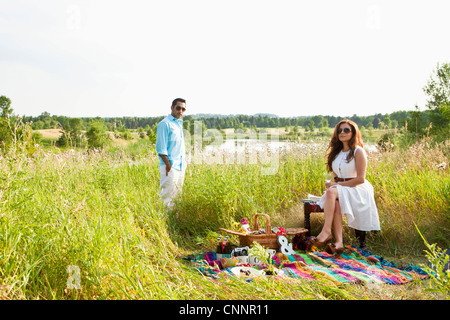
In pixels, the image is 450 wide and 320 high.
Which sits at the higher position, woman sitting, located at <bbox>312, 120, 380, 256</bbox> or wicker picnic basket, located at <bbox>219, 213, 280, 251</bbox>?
woman sitting, located at <bbox>312, 120, 380, 256</bbox>

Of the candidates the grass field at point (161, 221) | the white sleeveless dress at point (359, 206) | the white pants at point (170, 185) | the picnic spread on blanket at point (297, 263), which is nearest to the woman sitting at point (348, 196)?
the white sleeveless dress at point (359, 206)

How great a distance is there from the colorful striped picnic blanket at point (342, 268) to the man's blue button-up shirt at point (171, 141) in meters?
1.59

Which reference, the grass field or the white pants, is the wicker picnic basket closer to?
the grass field

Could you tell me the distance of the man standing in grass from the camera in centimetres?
471

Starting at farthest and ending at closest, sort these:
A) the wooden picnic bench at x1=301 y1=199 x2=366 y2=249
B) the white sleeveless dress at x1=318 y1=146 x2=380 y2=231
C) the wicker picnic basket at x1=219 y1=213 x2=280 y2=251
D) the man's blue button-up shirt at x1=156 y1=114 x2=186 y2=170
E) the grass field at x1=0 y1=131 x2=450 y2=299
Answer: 1. the man's blue button-up shirt at x1=156 y1=114 x2=186 y2=170
2. the wooden picnic bench at x1=301 y1=199 x2=366 y2=249
3. the white sleeveless dress at x1=318 y1=146 x2=380 y2=231
4. the wicker picnic basket at x1=219 y1=213 x2=280 y2=251
5. the grass field at x1=0 y1=131 x2=450 y2=299

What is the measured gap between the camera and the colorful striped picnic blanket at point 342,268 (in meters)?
3.03

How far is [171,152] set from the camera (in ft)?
15.7

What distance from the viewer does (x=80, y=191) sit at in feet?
11.1

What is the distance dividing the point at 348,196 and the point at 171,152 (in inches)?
91.2

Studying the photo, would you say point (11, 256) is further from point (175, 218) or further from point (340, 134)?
point (340, 134)

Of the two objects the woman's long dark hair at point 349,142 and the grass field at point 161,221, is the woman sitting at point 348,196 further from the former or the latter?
the grass field at point 161,221

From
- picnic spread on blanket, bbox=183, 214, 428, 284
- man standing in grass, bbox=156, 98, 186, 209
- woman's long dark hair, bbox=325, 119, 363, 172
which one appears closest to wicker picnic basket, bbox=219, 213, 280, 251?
picnic spread on blanket, bbox=183, 214, 428, 284

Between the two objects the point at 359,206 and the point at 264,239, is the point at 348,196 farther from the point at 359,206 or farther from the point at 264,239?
the point at 264,239
